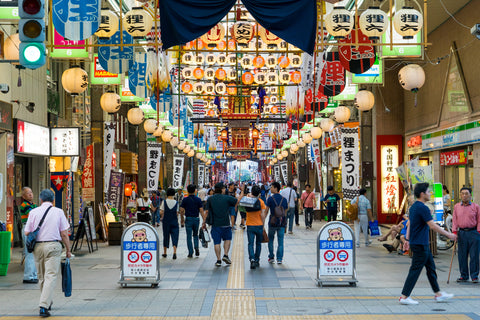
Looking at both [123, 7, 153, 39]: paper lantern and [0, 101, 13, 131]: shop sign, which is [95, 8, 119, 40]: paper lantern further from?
[0, 101, 13, 131]: shop sign

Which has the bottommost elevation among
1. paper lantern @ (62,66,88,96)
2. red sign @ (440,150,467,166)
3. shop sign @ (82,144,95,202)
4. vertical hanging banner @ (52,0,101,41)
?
shop sign @ (82,144,95,202)

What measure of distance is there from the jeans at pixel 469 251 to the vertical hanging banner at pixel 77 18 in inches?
305

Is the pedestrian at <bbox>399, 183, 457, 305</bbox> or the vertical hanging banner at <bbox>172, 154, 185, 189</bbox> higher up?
the vertical hanging banner at <bbox>172, 154, 185, 189</bbox>

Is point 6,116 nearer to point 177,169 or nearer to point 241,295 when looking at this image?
point 241,295

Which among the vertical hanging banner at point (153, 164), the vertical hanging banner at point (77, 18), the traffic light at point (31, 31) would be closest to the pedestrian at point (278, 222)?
the vertical hanging banner at point (77, 18)

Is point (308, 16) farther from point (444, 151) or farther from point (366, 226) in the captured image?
point (444, 151)

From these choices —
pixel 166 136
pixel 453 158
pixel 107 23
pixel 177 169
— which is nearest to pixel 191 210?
pixel 107 23

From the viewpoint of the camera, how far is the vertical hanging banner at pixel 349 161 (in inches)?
822

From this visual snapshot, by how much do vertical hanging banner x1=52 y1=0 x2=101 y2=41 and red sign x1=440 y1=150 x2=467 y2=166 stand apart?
38.5ft

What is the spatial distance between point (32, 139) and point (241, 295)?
1000 cm

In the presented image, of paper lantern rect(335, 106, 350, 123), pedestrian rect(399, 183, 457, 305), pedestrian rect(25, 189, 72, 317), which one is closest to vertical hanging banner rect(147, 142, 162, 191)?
paper lantern rect(335, 106, 350, 123)

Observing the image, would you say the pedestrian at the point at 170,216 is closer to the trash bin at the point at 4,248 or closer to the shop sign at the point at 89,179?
the trash bin at the point at 4,248

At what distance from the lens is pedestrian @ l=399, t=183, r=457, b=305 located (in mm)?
8789

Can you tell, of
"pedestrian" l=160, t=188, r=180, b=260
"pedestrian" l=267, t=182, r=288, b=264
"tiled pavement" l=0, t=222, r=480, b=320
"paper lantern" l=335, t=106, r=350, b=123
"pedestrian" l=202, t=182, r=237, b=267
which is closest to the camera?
"tiled pavement" l=0, t=222, r=480, b=320
